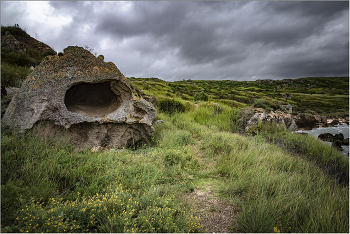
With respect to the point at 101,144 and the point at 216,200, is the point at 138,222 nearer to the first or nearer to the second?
the point at 216,200

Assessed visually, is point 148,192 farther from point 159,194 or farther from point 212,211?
point 212,211

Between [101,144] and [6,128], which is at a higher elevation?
[6,128]

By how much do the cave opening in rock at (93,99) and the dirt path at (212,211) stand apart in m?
4.43

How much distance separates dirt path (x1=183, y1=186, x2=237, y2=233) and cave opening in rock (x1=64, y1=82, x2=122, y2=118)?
4.43 metres

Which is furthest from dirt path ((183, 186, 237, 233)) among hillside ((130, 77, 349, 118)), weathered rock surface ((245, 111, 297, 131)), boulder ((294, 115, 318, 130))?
boulder ((294, 115, 318, 130))

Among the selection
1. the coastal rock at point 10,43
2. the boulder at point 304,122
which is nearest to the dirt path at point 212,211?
the coastal rock at point 10,43

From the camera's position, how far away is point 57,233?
1.90 meters

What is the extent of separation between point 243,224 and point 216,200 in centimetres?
82

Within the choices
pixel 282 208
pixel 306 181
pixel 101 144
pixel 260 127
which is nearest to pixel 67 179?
pixel 101 144

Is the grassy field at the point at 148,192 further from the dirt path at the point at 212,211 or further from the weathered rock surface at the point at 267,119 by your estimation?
the weathered rock surface at the point at 267,119

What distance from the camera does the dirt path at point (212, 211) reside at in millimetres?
2662

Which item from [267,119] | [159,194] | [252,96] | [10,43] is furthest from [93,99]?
[252,96]

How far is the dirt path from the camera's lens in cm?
266

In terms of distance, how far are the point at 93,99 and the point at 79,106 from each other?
0.74m
